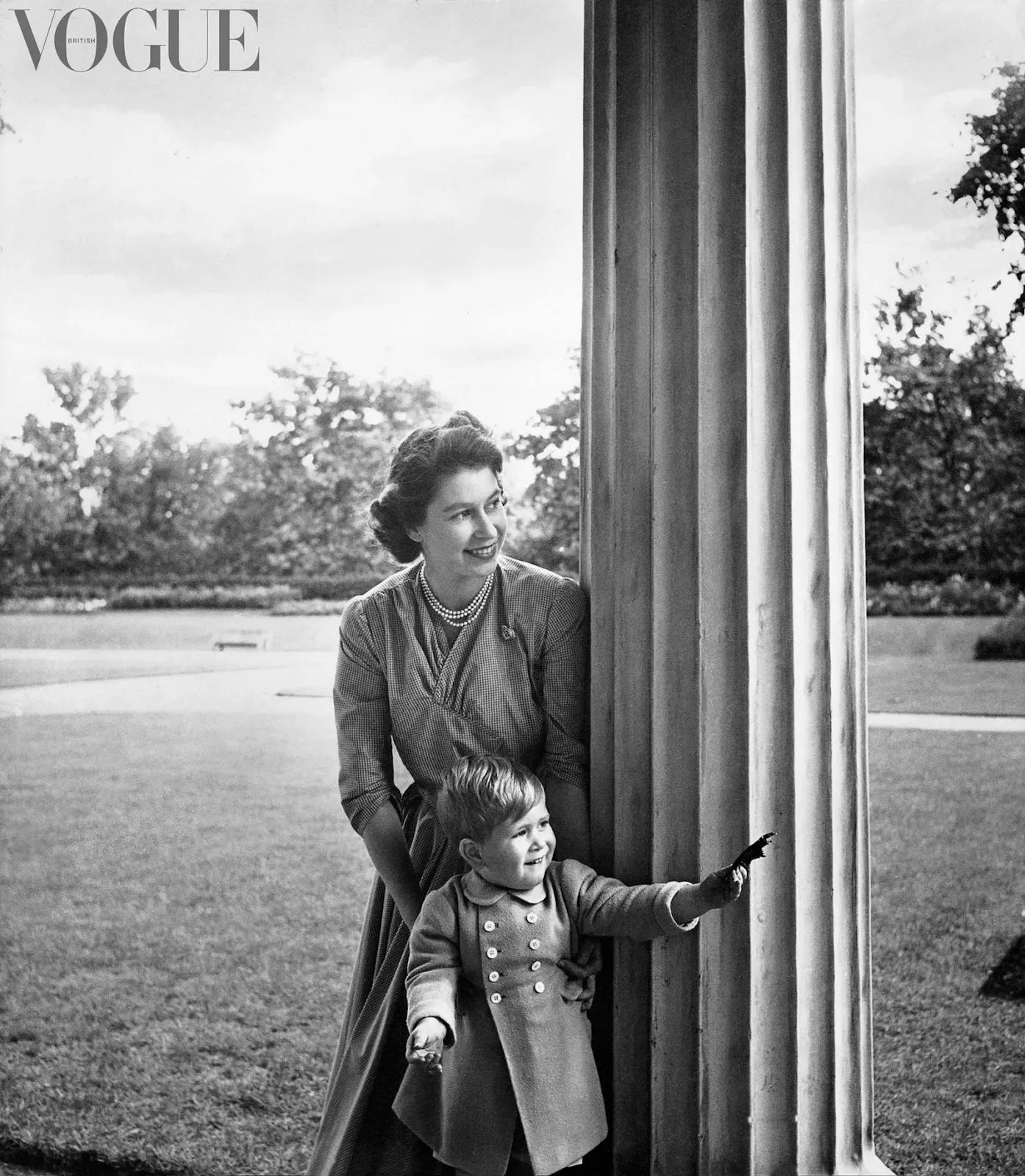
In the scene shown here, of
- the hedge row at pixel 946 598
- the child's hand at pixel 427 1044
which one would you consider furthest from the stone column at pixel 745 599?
the hedge row at pixel 946 598

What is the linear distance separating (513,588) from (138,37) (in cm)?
461

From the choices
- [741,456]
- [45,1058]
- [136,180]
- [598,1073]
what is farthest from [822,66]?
[136,180]

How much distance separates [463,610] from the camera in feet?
5.21

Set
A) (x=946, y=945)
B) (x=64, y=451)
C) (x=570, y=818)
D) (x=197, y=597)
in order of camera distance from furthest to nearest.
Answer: (x=197, y=597)
(x=64, y=451)
(x=946, y=945)
(x=570, y=818)

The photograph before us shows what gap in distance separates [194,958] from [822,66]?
4.13m

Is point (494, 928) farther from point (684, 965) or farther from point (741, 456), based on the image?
point (741, 456)

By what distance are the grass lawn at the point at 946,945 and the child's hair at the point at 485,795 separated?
2379 millimetres

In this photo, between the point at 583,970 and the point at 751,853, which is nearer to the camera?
the point at 751,853

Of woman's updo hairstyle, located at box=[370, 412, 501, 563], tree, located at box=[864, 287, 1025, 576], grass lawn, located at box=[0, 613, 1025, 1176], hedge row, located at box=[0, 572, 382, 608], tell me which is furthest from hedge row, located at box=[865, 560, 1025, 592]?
woman's updo hairstyle, located at box=[370, 412, 501, 563]

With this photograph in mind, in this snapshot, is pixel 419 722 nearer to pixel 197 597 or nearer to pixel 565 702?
pixel 565 702

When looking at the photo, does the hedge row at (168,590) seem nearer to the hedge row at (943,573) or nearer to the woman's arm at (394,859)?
the hedge row at (943,573)

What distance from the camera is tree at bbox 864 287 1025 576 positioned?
4.90 meters

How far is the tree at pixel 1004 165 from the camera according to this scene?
4422 mm

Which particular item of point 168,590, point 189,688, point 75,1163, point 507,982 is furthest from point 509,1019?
point 189,688
